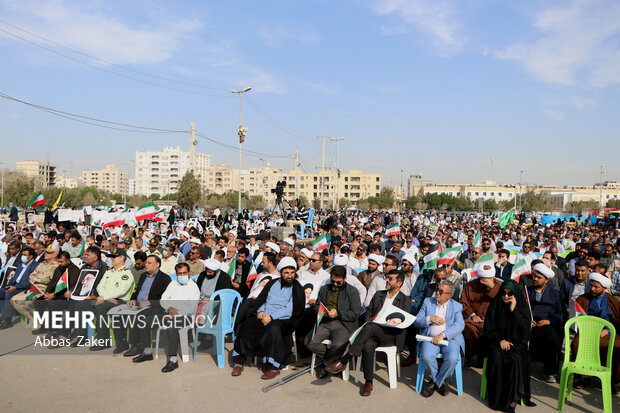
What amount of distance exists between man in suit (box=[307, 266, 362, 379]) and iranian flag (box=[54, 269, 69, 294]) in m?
4.30

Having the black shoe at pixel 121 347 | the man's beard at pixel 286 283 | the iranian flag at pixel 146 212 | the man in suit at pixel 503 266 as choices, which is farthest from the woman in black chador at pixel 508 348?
the iranian flag at pixel 146 212

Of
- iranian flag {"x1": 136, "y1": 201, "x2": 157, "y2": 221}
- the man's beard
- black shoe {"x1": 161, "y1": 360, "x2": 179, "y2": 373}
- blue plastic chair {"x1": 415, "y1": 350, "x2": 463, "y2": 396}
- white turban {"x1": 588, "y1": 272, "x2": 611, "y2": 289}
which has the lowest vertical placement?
black shoe {"x1": 161, "y1": 360, "x2": 179, "y2": 373}

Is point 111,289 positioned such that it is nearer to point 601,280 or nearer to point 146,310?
point 146,310

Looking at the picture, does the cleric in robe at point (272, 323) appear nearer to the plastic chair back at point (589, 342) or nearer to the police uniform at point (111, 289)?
the police uniform at point (111, 289)

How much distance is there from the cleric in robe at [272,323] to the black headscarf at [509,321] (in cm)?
230

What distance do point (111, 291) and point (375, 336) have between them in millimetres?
3950

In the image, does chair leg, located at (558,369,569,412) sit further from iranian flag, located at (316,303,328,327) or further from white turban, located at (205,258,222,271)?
white turban, located at (205,258,222,271)

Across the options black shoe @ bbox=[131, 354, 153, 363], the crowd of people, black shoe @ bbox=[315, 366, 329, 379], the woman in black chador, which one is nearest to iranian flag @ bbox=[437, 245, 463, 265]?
the crowd of people

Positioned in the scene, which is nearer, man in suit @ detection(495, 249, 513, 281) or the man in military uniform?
the man in military uniform

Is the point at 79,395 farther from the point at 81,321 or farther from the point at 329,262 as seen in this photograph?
the point at 329,262

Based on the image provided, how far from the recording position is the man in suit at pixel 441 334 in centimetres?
531

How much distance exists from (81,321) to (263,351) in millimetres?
3168

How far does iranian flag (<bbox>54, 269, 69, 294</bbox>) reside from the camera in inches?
301

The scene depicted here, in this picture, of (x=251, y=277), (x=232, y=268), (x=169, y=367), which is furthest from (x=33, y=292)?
(x=251, y=277)
